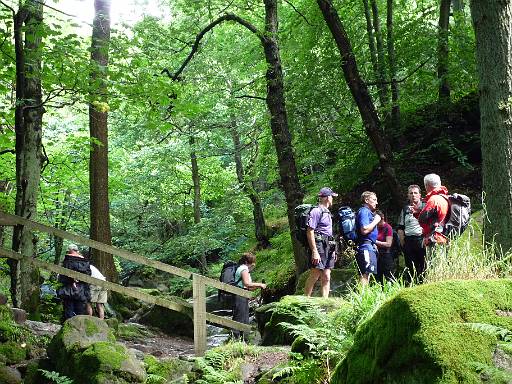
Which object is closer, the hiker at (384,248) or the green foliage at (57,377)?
the green foliage at (57,377)

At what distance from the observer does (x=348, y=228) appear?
771 cm

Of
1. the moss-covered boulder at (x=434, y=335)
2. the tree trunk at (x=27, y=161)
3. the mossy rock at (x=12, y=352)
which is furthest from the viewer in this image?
the tree trunk at (x=27, y=161)

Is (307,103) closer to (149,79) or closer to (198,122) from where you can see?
(149,79)

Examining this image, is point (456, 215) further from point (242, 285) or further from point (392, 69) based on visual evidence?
point (392, 69)

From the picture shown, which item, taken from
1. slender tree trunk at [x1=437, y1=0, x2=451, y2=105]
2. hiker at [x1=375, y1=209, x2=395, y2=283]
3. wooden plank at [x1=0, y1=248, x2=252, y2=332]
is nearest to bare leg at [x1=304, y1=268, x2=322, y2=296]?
hiker at [x1=375, y1=209, x2=395, y2=283]

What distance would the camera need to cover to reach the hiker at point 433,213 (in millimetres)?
6598

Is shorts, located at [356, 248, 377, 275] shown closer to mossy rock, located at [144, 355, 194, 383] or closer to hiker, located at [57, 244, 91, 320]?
mossy rock, located at [144, 355, 194, 383]

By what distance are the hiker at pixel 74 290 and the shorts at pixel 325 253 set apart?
4.29 m

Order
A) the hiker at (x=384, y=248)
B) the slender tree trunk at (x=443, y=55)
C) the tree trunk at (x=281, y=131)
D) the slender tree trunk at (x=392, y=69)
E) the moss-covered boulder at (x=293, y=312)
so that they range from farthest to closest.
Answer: the slender tree trunk at (x=392, y=69)
the slender tree trunk at (x=443, y=55)
the tree trunk at (x=281, y=131)
the hiker at (x=384, y=248)
the moss-covered boulder at (x=293, y=312)

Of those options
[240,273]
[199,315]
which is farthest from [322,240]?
[199,315]

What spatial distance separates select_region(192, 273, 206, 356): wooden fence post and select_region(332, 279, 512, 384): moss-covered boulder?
460cm

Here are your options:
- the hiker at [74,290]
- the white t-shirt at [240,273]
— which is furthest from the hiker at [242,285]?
the hiker at [74,290]

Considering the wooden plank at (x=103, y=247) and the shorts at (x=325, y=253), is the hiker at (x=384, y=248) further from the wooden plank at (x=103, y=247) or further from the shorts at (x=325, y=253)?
the wooden plank at (x=103, y=247)

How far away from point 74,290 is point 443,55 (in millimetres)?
9167
